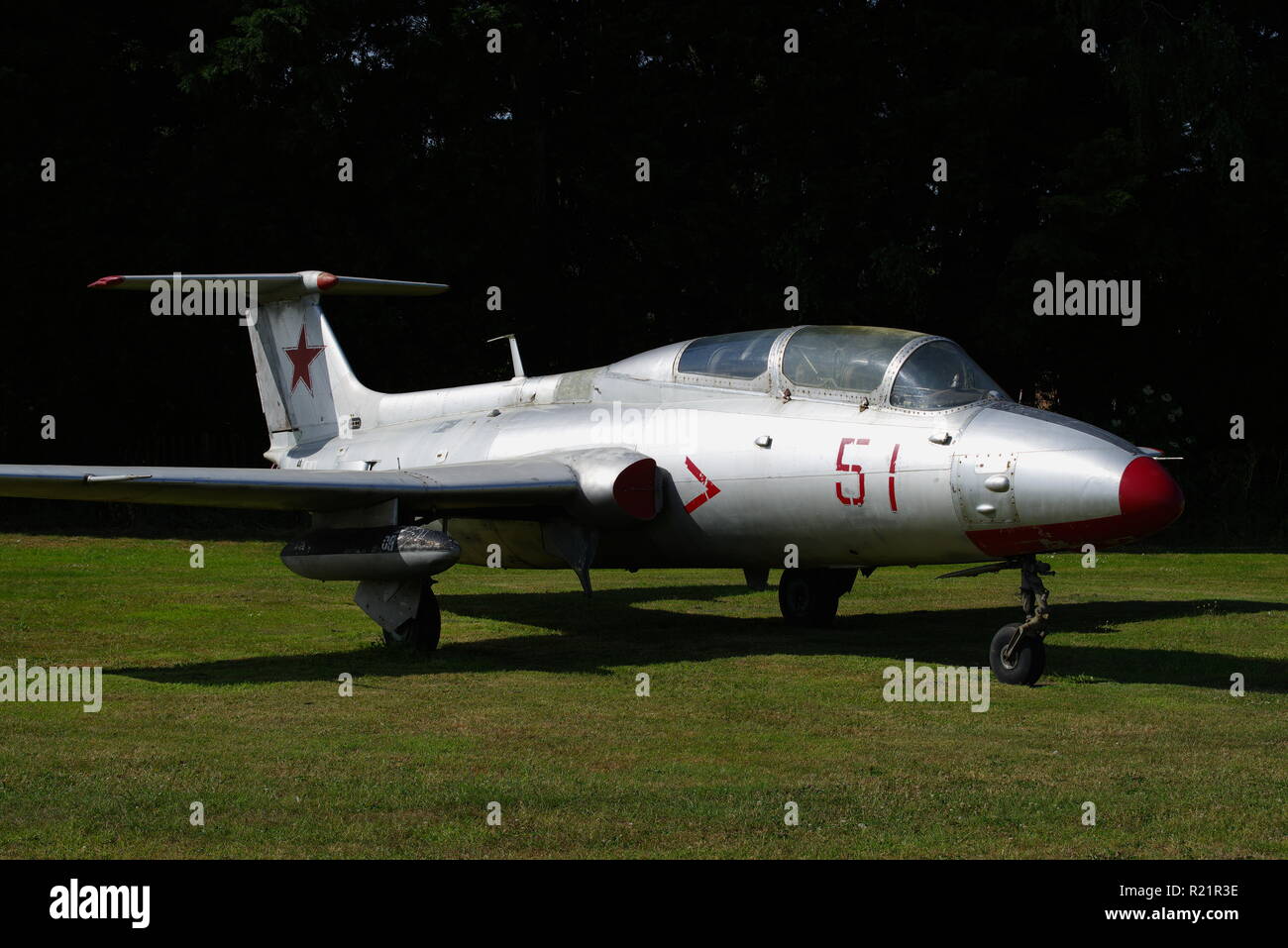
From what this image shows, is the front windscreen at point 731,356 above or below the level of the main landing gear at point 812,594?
above

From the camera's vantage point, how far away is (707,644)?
14078mm

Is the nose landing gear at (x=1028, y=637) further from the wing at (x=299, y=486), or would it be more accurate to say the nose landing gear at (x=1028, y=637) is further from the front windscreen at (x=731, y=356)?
the wing at (x=299, y=486)

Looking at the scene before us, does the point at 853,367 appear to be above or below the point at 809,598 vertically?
above

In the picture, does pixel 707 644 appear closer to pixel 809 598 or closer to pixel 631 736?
pixel 809 598

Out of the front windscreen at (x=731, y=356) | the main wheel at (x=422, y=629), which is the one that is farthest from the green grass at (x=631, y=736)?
the front windscreen at (x=731, y=356)

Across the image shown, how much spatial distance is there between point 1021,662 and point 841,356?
10.1 ft

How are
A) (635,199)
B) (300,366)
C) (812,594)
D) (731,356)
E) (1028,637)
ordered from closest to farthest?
(1028,637), (731,356), (812,594), (300,366), (635,199)

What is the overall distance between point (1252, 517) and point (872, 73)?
12.7 m

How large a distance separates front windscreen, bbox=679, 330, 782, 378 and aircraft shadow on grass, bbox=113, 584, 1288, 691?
8.90 feet

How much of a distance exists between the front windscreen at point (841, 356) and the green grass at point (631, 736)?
2534 mm

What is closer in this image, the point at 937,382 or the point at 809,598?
the point at 937,382

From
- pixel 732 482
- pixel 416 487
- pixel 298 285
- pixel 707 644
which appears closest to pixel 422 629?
pixel 416 487

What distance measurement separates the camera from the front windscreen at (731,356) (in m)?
12.9

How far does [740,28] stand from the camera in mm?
31688
